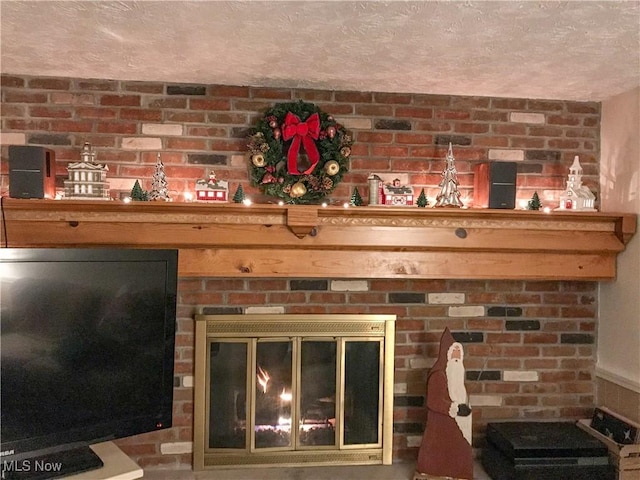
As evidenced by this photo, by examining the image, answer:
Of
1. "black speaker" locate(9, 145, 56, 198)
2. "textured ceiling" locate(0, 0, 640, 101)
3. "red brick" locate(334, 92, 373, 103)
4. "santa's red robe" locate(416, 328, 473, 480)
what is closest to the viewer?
"textured ceiling" locate(0, 0, 640, 101)

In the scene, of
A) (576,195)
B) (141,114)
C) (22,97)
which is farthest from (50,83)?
(576,195)

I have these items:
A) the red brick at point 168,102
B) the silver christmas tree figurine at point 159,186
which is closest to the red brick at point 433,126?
the red brick at point 168,102

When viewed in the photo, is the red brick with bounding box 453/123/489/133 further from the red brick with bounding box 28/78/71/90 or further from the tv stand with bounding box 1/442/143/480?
the tv stand with bounding box 1/442/143/480

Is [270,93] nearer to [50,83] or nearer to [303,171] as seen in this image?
[303,171]

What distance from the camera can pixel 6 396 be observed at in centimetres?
196

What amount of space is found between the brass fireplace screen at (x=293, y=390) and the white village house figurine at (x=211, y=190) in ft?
1.86

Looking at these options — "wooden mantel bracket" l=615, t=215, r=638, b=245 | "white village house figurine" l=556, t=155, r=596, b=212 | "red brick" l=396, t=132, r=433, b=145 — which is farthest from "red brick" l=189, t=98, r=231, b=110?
"wooden mantel bracket" l=615, t=215, r=638, b=245

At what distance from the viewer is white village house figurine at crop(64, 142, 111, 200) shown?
7.95 feet

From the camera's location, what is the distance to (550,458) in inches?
95.8

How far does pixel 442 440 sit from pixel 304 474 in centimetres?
68

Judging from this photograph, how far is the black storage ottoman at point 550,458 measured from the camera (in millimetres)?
2418

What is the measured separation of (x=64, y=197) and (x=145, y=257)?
0.56 meters

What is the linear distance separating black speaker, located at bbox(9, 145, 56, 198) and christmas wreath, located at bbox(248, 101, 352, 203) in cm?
90

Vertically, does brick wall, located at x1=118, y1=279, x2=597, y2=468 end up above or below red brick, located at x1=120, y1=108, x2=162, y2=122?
below
